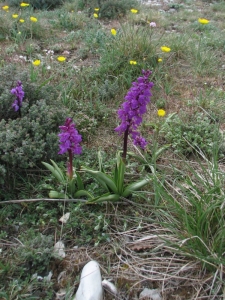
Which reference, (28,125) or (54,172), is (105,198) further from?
(28,125)

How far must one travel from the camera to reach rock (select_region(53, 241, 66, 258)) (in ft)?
6.08

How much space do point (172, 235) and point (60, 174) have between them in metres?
0.81

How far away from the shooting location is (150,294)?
1670mm

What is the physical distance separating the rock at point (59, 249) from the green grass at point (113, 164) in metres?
0.03

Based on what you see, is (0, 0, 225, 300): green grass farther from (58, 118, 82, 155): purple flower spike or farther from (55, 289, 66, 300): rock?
(58, 118, 82, 155): purple flower spike

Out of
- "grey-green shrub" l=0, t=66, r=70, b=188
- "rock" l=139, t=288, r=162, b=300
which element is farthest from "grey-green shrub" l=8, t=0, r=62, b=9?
"rock" l=139, t=288, r=162, b=300

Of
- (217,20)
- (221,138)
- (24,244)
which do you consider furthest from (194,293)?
(217,20)

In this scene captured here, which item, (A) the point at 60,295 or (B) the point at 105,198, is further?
(B) the point at 105,198

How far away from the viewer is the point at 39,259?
1763 mm

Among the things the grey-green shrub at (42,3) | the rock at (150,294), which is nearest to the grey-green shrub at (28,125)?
the rock at (150,294)

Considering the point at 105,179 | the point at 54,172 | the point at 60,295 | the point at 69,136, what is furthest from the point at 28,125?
the point at 60,295

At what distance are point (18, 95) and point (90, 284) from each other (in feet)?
4.63

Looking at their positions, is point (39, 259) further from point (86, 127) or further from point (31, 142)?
point (86, 127)

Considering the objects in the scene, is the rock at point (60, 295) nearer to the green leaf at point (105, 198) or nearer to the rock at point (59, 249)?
the rock at point (59, 249)
